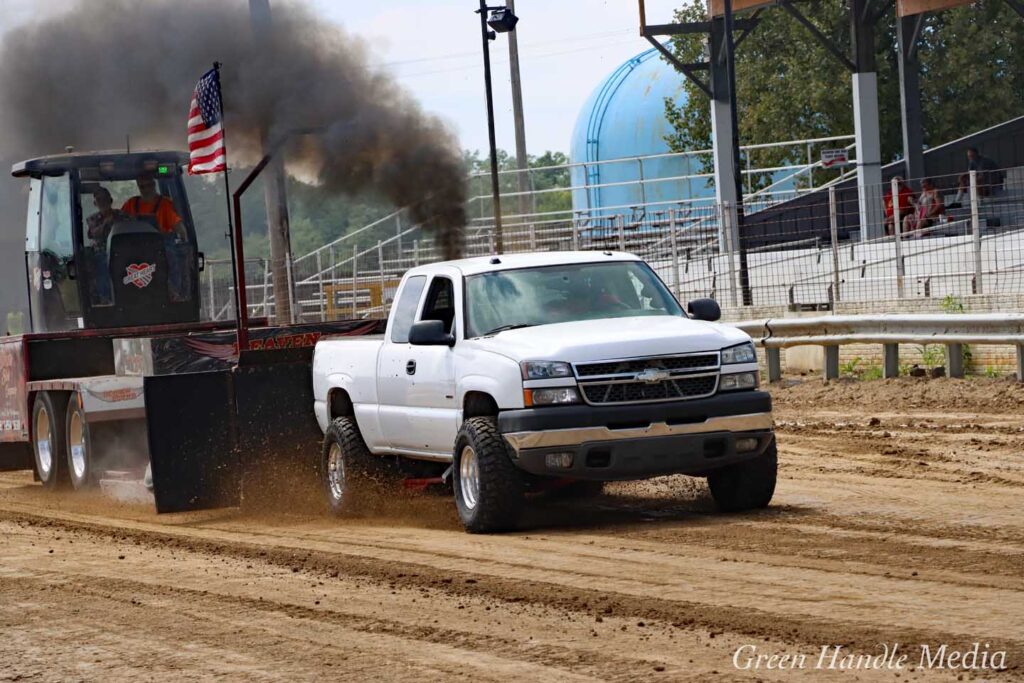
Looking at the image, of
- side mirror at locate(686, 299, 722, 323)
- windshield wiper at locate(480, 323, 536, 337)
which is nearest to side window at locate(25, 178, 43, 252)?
windshield wiper at locate(480, 323, 536, 337)

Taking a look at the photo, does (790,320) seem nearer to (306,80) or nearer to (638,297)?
(306,80)

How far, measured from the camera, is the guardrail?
58.5 ft

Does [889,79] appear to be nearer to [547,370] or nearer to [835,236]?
[835,236]

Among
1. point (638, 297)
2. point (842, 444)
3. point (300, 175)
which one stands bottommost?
point (842, 444)

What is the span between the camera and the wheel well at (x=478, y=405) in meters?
10.9

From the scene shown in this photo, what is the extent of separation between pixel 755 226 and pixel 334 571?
55.5 ft

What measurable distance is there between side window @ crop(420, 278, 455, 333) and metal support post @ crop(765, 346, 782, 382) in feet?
33.9

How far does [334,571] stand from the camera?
938 cm

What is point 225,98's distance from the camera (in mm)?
20375

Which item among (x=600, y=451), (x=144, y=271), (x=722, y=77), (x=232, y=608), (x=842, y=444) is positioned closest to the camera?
(x=232, y=608)

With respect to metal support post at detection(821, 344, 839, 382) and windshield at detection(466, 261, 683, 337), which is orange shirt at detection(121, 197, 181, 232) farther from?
metal support post at detection(821, 344, 839, 382)

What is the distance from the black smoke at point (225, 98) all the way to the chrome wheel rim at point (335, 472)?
7.69 m

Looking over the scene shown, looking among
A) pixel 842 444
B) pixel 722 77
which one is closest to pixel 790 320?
pixel 842 444

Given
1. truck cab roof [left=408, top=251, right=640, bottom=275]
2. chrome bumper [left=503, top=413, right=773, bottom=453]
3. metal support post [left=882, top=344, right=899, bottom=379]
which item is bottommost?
metal support post [left=882, top=344, right=899, bottom=379]
